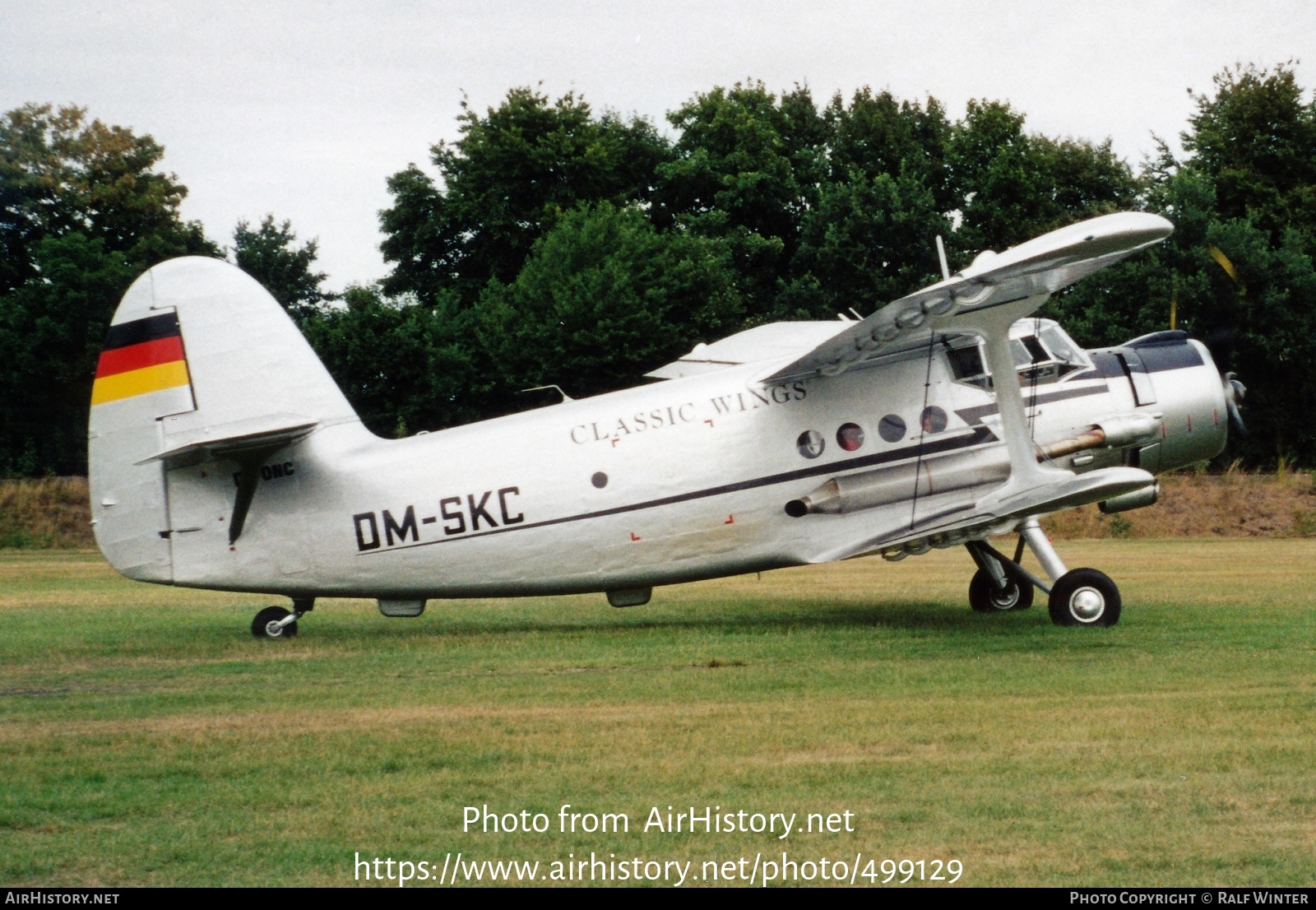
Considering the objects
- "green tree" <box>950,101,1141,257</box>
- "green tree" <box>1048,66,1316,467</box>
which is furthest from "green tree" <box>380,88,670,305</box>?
"green tree" <box>1048,66,1316,467</box>

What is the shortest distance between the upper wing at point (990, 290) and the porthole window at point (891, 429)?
631mm

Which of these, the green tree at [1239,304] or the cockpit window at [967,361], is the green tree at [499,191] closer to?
the green tree at [1239,304]

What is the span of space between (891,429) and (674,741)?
6.17 m

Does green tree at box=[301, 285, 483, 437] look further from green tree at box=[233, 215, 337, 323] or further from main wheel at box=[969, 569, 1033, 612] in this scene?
main wheel at box=[969, 569, 1033, 612]

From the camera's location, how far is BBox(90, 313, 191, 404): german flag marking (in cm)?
1323

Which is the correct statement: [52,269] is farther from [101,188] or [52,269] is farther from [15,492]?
[15,492]

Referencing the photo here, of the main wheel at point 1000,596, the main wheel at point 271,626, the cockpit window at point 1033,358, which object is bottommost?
the main wheel at point 1000,596

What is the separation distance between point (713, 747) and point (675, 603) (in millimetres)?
9706

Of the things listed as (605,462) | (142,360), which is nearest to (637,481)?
(605,462)

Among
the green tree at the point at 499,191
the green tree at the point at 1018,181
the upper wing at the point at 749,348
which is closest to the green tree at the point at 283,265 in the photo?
the green tree at the point at 499,191

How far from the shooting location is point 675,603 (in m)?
17.8

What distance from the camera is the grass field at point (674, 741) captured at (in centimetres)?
601

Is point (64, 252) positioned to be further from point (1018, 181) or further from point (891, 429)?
point (891, 429)

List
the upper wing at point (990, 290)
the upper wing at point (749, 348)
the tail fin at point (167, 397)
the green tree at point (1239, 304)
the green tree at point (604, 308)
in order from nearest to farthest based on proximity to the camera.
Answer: the upper wing at point (990, 290), the tail fin at point (167, 397), the upper wing at point (749, 348), the green tree at point (1239, 304), the green tree at point (604, 308)
